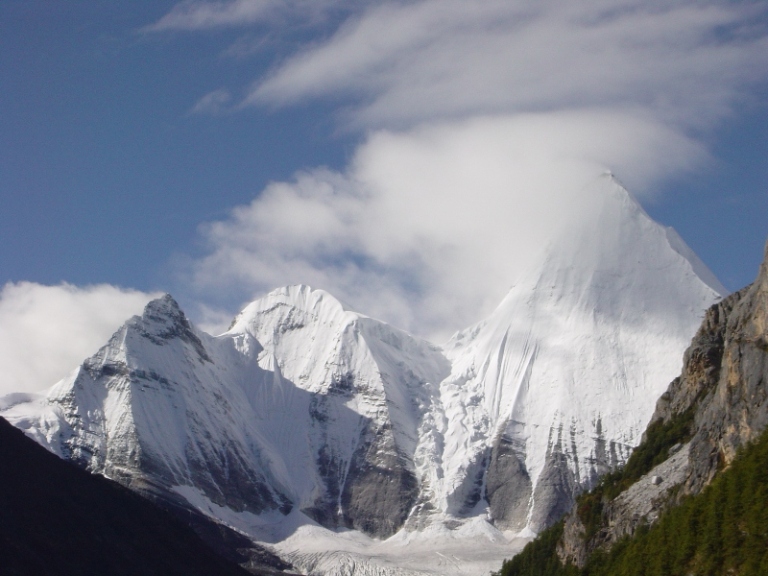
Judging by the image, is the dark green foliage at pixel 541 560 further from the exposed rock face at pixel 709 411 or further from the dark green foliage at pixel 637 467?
the dark green foliage at pixel 637 467

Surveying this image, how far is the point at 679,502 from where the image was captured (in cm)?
13400

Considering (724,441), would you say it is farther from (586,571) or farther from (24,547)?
(24,547)

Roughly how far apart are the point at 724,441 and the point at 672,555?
1207 centimetres

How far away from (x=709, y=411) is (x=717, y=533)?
22.0m

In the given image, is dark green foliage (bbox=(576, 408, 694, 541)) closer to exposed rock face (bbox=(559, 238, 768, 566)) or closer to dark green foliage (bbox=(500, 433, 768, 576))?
exposed rock face (bbox=(559, 238, 768, 566))

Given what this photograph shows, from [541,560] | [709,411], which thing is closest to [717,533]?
[709,411]

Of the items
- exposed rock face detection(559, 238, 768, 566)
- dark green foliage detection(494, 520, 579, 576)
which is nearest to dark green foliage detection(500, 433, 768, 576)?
exposed rock face detection(559, 238, 768, 566)

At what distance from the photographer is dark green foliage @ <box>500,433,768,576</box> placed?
110938 mm

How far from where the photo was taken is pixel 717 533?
116 metres

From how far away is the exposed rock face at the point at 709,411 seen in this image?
408 feet

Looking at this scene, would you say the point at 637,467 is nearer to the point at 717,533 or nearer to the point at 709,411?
the point at 709,411

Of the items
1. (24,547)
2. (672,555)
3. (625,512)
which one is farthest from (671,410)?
(24,547)

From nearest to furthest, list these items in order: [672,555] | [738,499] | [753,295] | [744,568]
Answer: [744,568] < [738,499] < [672,555] < [753,295]

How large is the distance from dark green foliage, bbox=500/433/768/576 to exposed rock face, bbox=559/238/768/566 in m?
3.18
